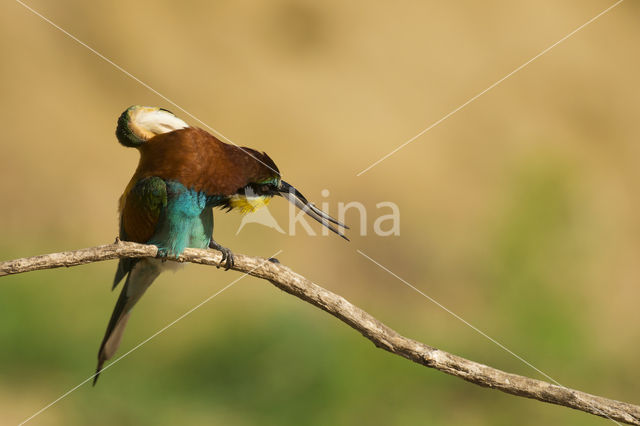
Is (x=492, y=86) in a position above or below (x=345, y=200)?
above

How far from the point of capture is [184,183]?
162cm

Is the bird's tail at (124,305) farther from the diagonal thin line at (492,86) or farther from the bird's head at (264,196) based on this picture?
the diagonal thin line at (492,86)

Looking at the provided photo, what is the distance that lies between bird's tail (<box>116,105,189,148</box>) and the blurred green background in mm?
1468

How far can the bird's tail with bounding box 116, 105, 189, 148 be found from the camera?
1654 millimetres

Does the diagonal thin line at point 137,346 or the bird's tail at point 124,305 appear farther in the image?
the diagonal thin line at point 137,346

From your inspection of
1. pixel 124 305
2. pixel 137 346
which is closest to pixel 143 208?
pixel 124 305

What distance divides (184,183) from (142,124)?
0.19 meters

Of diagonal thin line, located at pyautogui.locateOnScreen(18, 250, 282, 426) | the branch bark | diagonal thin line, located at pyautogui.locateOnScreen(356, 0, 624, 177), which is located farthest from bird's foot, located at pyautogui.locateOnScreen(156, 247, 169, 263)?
diagonal thin line, located at pyautogui.locateOnScreen(356, 0, 624, 177)

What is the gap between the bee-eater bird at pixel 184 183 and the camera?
1.60 meters

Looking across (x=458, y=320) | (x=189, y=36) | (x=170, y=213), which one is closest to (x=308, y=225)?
(x=458, y=320)

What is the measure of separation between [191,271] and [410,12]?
224cm

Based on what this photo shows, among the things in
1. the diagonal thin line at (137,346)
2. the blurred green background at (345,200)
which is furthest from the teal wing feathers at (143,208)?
the blurred green background at (345,200)

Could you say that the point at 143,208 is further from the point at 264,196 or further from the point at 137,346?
the point at 137,346

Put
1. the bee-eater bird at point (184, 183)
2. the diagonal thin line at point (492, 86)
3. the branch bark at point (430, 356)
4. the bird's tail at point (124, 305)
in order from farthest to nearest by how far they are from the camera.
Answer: the diagonal thin line at point (492, 86)
the bird's tail at point (124, 305)
the bee-eater bird at point (184, 183)
the branch bark at point (430, 356)
